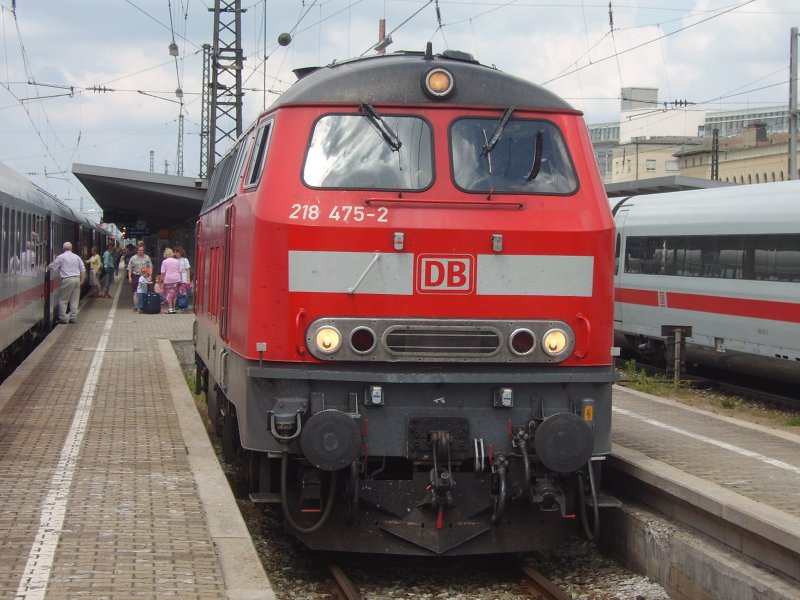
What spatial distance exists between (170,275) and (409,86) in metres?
19.3

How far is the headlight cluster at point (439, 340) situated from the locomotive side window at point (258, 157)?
1.27 meters

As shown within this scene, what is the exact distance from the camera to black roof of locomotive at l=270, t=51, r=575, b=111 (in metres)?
7.45

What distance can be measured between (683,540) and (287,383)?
9.44ft

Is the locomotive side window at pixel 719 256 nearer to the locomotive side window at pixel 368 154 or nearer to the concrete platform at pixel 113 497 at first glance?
the concrete platform at pixel 113 497

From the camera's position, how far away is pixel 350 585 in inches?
283

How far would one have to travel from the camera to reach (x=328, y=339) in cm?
702

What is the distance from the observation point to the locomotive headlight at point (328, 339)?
7.01 metres

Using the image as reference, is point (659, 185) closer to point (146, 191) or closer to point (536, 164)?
point (146, 191)

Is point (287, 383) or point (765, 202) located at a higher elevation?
point (765, 202)

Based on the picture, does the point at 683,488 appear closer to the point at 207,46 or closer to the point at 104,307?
the point at 104,307

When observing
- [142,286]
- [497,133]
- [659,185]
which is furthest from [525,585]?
[142,286]

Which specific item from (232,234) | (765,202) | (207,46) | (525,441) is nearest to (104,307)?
(207,46)

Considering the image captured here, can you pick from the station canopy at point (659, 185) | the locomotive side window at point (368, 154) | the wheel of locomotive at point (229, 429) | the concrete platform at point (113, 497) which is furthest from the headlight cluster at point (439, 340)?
the station canopy at point (659, 185)

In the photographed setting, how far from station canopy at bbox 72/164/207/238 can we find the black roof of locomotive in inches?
698
